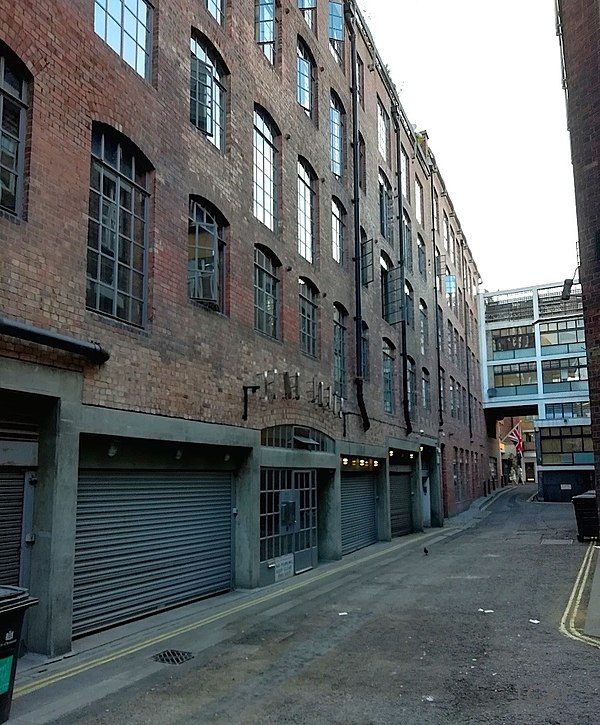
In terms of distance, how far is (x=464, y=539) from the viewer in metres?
21.9

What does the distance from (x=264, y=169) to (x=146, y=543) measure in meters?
8.79

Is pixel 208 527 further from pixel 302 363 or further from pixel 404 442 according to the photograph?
pixel 404 442

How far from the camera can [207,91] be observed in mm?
12445

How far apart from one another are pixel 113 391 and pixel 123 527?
Answer: 6.89 feet

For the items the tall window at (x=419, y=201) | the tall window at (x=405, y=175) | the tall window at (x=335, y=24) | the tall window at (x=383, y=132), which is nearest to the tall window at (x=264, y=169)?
the tall window at (x=335, y=24)

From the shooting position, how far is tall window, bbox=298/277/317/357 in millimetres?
16509

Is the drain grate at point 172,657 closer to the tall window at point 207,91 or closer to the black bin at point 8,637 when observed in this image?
the black bin at point 8,637

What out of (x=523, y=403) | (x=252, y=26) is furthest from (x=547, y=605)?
(x=523, y=403)

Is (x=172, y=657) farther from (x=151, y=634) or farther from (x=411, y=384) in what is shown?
(x=411, y=384)

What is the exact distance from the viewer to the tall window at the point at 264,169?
569 inches

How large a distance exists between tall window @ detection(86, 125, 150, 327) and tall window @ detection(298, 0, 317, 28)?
9.95m

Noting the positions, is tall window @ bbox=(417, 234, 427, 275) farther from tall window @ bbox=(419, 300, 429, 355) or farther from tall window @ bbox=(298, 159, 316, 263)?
tall window @ bbox=(298, 159, 316, 263)

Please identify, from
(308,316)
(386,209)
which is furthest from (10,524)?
(386,209)

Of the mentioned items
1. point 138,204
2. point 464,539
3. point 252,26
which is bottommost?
point 464,539
